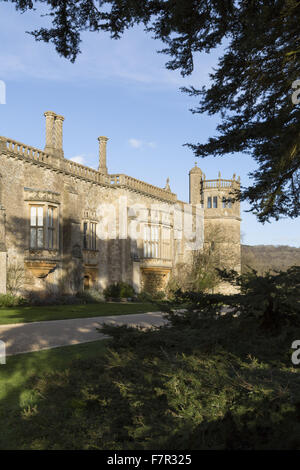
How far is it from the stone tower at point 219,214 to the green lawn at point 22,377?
28345mm

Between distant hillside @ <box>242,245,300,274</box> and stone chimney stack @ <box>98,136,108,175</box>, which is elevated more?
stone chimney stack @ <box>98,136,108,175</box>

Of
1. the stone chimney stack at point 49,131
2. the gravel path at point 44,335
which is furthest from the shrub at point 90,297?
the gravel path at point 44,335

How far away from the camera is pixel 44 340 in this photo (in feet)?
29.4

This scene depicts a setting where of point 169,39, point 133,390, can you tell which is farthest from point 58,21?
point 133,390

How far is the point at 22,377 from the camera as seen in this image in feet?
19.2

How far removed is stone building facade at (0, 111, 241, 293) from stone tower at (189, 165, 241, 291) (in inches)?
11.0

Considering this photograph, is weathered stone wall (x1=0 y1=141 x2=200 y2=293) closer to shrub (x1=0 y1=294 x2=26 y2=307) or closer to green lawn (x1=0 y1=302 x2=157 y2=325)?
shrub (x1=0 y1=294 x2=26 y2=307)

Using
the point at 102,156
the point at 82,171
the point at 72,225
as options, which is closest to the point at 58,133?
the point at 82,171

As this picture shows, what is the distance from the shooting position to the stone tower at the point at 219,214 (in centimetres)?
3606

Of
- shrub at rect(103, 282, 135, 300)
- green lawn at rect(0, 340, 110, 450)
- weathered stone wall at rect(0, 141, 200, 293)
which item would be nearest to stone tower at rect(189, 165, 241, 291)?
weathered stone wall at rect(0, 141, 200, 293)

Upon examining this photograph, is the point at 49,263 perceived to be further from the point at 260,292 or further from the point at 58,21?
the point at 260,292

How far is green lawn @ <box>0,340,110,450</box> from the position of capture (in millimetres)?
4016

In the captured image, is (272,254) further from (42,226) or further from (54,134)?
(42,226)

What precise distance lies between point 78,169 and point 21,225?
18.9 feet
